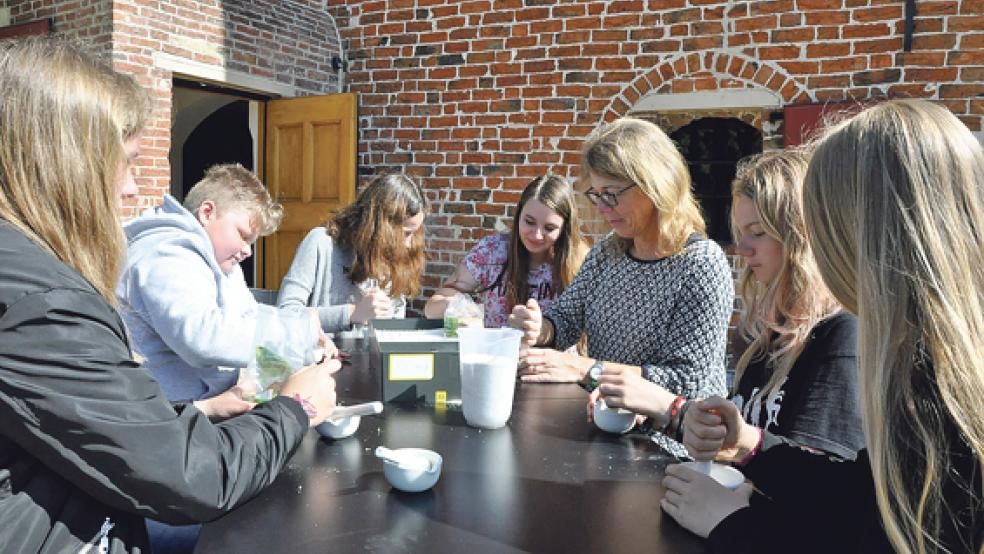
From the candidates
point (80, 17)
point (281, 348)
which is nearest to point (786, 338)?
point (281, 348)

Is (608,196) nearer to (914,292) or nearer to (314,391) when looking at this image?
(314,391)

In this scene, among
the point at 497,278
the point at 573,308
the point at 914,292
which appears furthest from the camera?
the point at 497,278

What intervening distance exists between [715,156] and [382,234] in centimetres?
269

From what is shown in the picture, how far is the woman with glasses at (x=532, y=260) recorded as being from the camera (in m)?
3.24

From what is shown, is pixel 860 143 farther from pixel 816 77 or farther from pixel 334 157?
pixel 334 157

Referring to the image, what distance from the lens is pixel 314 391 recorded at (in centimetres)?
146

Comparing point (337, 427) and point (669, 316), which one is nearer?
point (337, 427)

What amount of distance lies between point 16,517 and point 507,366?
38.9 inches

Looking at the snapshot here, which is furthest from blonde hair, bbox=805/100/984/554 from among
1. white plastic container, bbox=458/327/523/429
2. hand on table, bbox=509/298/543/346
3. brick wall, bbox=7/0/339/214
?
brick wall, bbox=7/0/339/214

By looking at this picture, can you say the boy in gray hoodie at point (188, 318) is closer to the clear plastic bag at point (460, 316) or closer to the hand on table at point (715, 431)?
the clear plastic bag at point (460, 316)

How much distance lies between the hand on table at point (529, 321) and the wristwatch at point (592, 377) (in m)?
0.25

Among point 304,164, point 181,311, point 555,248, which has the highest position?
point 304,164

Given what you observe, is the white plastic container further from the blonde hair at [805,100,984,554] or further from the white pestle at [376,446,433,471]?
the blonde hair at [805,100,984,554]

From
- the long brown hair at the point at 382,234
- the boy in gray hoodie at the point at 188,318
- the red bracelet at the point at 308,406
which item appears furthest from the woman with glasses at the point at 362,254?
the red bracelet at the point at 308,406
